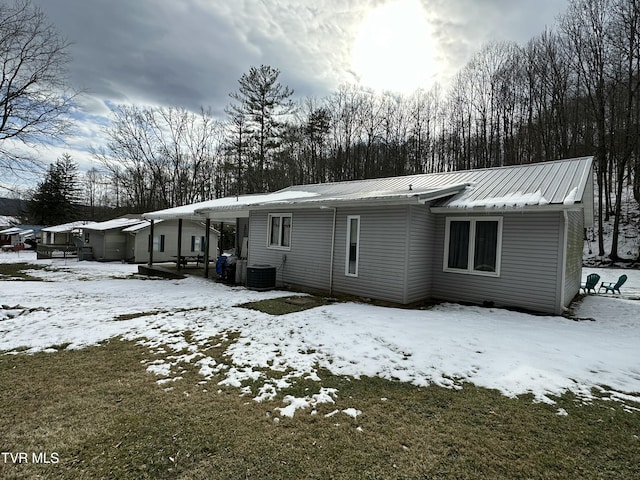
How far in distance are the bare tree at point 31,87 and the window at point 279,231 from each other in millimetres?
10070

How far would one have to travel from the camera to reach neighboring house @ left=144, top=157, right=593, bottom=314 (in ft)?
24.0

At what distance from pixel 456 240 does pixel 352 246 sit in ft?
9.16

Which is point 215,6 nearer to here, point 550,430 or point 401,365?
point 401,365

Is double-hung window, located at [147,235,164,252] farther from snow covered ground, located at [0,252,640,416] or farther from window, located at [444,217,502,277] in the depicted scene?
window, located at [444,217,502,277]

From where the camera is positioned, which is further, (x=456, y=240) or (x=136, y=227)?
(x=136, y=227)

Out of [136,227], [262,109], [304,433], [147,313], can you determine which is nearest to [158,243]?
[136,227]

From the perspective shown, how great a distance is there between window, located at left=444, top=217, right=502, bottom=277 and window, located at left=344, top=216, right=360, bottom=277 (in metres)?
2.43

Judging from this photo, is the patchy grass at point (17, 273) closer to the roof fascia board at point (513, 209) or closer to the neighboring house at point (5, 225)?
the roof fascia board at point (513, 209)

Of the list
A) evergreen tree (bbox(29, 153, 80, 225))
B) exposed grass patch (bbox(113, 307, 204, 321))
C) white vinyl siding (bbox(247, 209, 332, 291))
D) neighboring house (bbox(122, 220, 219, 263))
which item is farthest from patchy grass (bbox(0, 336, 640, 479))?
evergreen tree (bbox(29, 153, 80, 225))

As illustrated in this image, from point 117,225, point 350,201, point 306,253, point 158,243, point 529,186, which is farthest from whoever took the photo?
point 117,225

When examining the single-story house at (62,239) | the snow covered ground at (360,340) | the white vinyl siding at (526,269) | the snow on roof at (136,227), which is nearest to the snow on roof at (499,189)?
the white vinyl siding at (526,269)

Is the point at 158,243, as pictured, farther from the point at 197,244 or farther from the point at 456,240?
the point at 456,240

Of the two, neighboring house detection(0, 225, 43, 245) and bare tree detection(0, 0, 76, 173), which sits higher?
bare tree detection(0, 0, 76, 173)

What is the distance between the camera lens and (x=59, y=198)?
1534 inches
